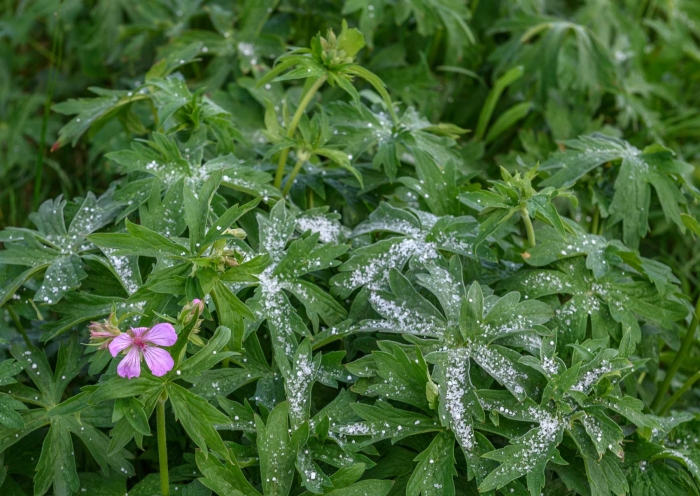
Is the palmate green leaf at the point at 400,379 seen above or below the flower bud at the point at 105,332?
below

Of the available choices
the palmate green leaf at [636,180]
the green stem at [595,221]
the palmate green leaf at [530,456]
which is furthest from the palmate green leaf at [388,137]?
the palmate green leaf at [530,456]

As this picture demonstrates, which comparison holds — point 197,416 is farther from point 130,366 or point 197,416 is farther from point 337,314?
point 337,314

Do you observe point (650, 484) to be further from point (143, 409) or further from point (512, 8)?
point (512, 8)

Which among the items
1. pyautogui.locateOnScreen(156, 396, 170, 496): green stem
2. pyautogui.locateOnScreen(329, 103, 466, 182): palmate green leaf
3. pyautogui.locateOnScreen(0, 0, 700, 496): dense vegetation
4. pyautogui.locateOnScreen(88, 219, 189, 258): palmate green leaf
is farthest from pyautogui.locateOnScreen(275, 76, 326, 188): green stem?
pyautogui.locateOnScreen(156, 396, 170, 496): green stem

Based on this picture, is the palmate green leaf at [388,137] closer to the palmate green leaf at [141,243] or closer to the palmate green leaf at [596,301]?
the palmate green leaf at [596,301]

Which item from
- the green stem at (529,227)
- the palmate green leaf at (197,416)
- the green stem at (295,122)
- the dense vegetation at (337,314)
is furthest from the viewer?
the green stem at (295,122)

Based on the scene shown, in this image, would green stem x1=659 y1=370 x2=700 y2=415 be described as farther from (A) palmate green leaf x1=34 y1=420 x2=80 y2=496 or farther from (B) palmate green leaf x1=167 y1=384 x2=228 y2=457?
(A) palmate green leaf x1=34 y1=420 x2=80 y2=496
